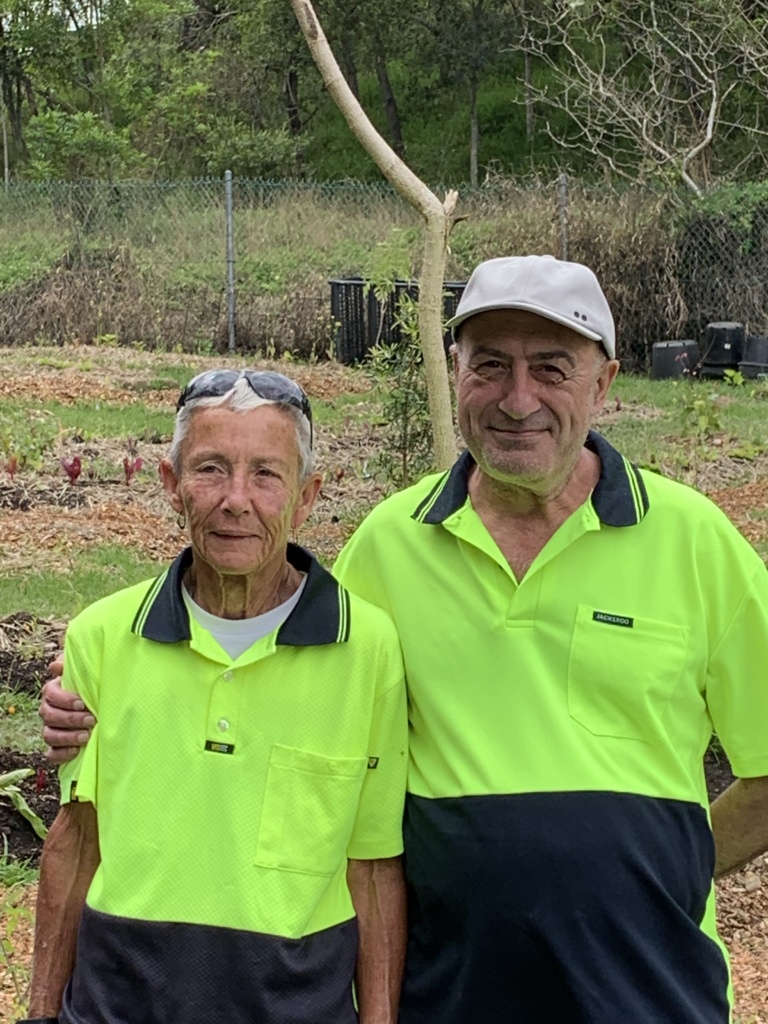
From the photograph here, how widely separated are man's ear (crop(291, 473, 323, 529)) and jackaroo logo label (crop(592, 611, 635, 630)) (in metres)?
0.50

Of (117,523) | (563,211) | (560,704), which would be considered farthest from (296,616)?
(563,211)

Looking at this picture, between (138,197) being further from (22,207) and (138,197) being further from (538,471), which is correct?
(538,471)

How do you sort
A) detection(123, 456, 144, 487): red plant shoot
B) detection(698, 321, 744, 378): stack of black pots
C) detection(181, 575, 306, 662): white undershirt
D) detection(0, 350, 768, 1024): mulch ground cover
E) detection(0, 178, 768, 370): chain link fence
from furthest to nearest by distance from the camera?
detection(0, 178, 768, 370): chain link fence < detection(698, 321, 744, 378): stack of black pots < detection(123, 456, 144, 487): red plant shoot < detection(0, 350, 768, 1024): mulch ground cover < detection(181, 575, 306, 662): white undershirt

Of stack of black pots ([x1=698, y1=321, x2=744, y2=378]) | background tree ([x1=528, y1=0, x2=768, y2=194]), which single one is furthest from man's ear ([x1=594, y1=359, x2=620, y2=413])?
background tree ([x1=528, y1=0, x2=768, y2=194])

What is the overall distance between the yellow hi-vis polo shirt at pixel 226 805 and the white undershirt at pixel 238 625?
0.08ft

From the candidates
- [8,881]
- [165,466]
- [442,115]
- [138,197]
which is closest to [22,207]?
[138,197]

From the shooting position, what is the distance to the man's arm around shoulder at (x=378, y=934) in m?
2.16

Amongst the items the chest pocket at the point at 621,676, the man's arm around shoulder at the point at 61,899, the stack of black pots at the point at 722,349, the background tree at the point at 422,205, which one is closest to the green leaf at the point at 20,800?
the background tree at the point at 422,205

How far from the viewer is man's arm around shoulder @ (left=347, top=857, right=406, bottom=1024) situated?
7.07ft

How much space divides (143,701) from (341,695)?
30 cm

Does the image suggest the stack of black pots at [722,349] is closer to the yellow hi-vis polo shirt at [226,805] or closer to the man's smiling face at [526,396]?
the man's smiling face at [526,396]

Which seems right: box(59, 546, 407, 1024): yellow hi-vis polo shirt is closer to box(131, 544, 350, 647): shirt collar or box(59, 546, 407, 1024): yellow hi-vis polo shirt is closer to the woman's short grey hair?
box(131, 544, 350, 647): shirt collar

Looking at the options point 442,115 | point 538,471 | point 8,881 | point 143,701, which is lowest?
point 8,881

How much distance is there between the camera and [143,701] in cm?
209
